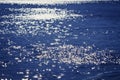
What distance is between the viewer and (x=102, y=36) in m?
137

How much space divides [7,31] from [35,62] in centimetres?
7172

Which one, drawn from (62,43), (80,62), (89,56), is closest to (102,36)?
(62,43)

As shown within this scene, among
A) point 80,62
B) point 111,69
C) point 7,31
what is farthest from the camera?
point 7,31

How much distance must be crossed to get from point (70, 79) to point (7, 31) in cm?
Result: 9066

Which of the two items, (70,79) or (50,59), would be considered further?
(50,59)

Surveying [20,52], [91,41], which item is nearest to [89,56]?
[20,52]

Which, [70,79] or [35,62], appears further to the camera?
[35,62]

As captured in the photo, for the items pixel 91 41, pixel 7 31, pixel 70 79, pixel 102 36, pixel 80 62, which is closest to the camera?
pixel 70 79

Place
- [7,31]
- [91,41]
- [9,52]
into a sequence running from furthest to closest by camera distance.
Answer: [7,31] < [91,41] < [9,52]

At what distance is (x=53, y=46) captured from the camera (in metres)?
115

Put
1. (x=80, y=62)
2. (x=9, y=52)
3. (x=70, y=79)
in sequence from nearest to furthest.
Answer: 1. (x=70, y=79)
2. (x=80, y=62)
3. (x=9, y=52)

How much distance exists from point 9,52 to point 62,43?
2595 cm

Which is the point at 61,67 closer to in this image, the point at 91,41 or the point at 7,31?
the point at 91,41

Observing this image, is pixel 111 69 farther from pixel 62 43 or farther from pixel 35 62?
pixel 62 43
